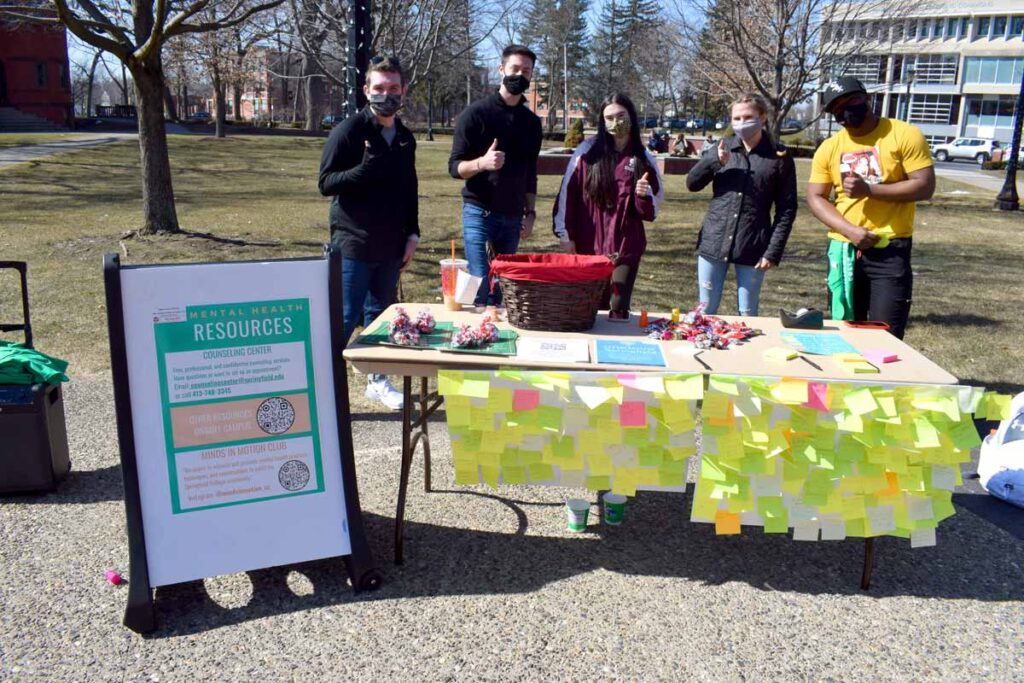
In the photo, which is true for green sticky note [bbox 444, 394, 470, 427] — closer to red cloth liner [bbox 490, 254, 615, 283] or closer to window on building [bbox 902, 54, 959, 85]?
red cloth liner [bbox 490, 254, 615, 283]

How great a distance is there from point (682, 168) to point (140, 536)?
2457cm

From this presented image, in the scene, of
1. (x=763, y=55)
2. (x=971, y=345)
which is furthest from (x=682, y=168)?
(x=971, y=345)

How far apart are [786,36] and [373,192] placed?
10108mm

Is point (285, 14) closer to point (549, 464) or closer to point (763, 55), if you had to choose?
point (763, 55)

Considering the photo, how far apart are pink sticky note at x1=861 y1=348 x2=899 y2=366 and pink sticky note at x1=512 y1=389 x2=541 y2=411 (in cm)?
134

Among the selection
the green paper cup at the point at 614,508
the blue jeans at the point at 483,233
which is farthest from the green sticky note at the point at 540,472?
the blue jeans at the point at 483,233

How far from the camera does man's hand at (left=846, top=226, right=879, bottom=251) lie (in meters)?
4.22

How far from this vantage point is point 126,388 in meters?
2.80

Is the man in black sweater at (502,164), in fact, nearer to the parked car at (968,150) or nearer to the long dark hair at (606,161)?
the long dark hair at (606,161)

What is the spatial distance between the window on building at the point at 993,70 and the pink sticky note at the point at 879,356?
6785 centimetres

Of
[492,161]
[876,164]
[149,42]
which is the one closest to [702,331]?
[876,164]

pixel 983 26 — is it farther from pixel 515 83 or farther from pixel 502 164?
pixel 502 164

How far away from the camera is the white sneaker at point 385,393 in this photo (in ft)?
16.9

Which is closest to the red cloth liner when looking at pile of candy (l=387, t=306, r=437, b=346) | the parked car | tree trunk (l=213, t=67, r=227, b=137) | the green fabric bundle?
pile of candy (l=387, t=306, r=437, b=346)
